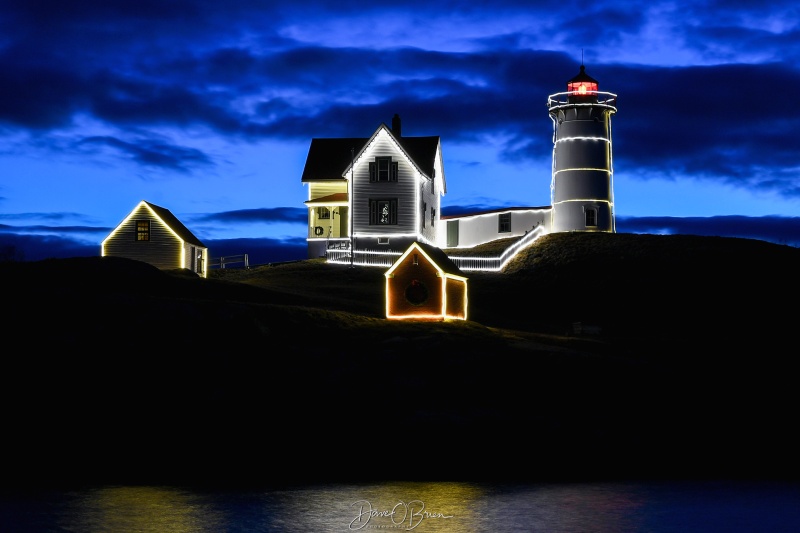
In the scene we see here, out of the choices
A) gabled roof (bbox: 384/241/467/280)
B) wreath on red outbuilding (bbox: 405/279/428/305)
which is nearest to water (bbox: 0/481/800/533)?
wreath on red outbuilding (bbox: 405/279/428/305)

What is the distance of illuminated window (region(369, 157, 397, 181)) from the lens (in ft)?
209

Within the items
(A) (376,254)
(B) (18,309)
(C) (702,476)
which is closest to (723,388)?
(C) (702,476)

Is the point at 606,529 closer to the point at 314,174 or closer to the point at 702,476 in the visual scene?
the point at 702,476

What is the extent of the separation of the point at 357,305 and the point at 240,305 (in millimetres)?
9807

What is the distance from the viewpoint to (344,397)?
31672 mm

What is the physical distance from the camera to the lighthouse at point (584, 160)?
232 ft

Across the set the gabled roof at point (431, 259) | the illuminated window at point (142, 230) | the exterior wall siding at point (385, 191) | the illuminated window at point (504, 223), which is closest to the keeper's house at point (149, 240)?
the illuminated window at point (142, 230)

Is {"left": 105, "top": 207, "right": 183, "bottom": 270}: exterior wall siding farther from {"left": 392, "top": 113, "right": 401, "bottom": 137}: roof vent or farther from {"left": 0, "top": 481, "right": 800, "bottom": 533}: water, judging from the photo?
{"left": 0, "top": 481, "right": 800, "bottom": 533}: water

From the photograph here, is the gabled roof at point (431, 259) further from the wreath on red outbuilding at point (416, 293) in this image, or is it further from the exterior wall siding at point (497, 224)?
the exterior wall siding at point (497, 224)

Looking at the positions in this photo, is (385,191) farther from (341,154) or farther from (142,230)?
(142,230)

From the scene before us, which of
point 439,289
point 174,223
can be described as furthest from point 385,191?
point 439,289

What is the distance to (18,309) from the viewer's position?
35000mm

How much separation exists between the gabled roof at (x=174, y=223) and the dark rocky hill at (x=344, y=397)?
437 inches

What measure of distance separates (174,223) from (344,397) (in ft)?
82.6
